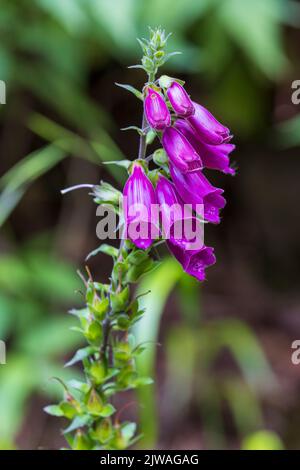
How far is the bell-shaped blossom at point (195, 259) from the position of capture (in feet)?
3.31

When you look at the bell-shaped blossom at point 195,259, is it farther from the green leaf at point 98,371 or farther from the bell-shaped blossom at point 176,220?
the green leaf at point 98,371

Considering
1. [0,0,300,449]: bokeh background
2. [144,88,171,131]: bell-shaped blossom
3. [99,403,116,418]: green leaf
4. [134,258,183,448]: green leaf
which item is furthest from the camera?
[0,0,300,449]: bokeh background

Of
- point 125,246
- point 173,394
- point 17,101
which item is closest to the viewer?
point 125,246

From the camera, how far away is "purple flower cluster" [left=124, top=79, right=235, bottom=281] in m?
Result: 0.95

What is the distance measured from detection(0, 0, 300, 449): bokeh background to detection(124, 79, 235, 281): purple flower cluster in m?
0.70

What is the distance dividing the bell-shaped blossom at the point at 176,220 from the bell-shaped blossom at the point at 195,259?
2 cm

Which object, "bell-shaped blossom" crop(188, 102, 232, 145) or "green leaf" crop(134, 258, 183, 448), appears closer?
"bell-shaped blossom" crop(188, 102, 232, 145)

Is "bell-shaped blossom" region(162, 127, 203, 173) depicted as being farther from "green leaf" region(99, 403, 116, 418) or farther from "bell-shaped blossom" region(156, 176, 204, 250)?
"green leaf" region(99, 403, 116, 418)

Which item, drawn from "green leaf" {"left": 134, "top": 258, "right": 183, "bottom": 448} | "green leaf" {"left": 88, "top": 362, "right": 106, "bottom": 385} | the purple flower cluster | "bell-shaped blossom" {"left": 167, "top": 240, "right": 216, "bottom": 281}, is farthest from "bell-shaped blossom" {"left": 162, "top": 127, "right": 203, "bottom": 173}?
"green leaf" {"left": 134, "top": 258, "right": 183, "bottom": 448}

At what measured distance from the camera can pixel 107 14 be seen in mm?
2301

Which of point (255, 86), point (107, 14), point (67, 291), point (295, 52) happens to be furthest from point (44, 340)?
point (295, 52)
